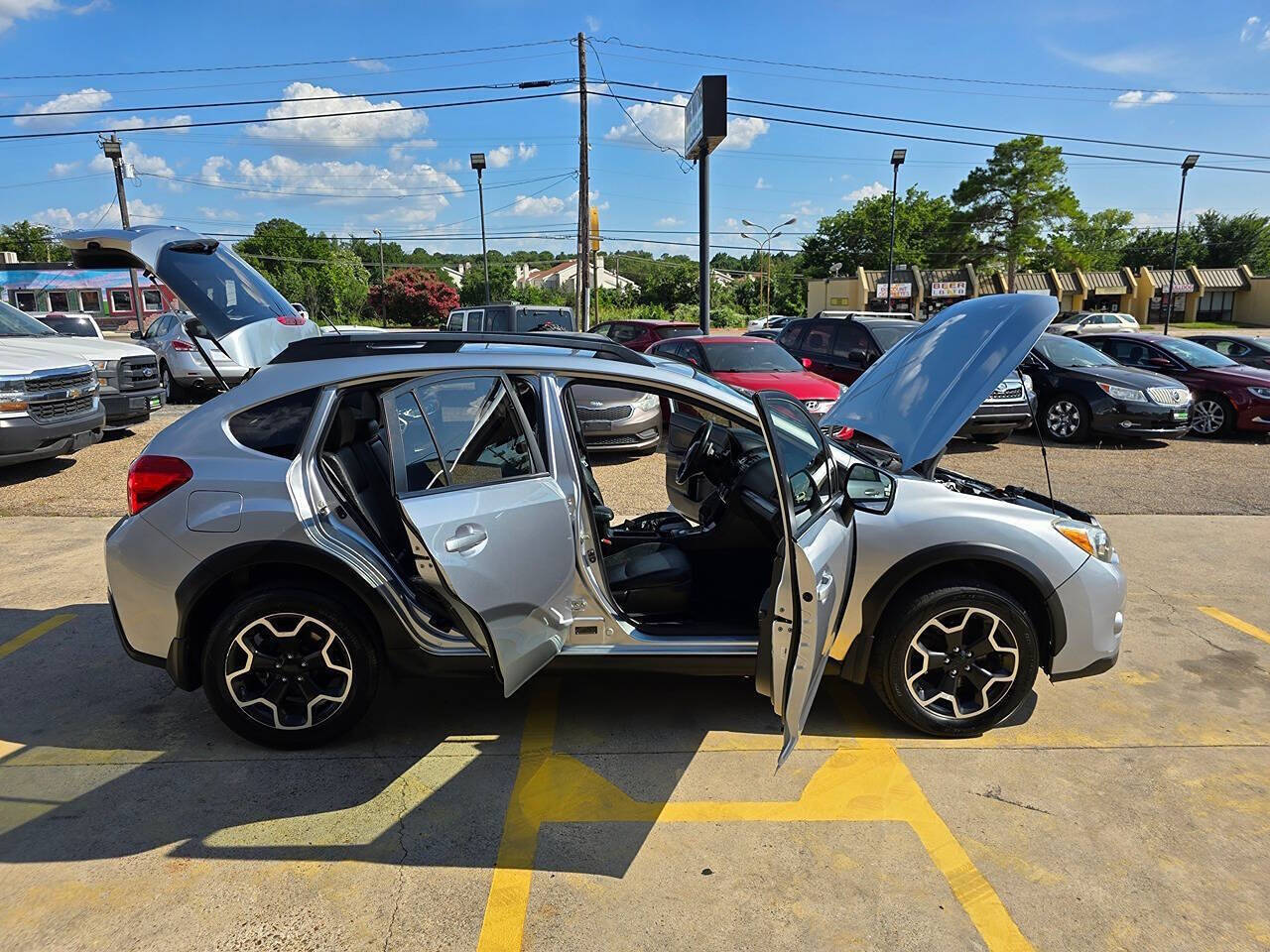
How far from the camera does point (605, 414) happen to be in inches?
374

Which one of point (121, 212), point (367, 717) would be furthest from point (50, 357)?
point (121, 212)

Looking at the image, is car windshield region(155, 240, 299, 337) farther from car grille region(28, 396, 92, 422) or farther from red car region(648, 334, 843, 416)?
red car region(648, 334, 843, 416)

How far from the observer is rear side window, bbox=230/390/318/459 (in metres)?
3.25

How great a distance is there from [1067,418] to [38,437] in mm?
12781

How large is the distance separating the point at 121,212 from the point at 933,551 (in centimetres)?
3629

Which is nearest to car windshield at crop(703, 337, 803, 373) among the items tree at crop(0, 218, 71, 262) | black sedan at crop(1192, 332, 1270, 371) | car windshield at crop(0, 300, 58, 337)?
car windshield at crop(0, 300, 58, 337)

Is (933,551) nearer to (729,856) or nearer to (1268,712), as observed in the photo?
(729,856)

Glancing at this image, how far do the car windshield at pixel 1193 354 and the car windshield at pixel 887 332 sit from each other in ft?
14.7

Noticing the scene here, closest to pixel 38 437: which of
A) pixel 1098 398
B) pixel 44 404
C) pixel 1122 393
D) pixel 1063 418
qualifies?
pixel 44 404

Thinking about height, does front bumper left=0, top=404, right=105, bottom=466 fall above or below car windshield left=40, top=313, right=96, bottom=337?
below

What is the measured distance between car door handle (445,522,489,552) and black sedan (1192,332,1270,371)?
650 inches

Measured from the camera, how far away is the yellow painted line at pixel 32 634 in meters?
4.41

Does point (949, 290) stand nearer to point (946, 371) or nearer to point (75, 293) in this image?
point (946, 371)

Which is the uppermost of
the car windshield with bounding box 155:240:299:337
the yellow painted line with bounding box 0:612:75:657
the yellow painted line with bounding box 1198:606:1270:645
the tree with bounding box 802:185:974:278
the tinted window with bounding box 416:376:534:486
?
the tree with bounding box 802:185:974:278
